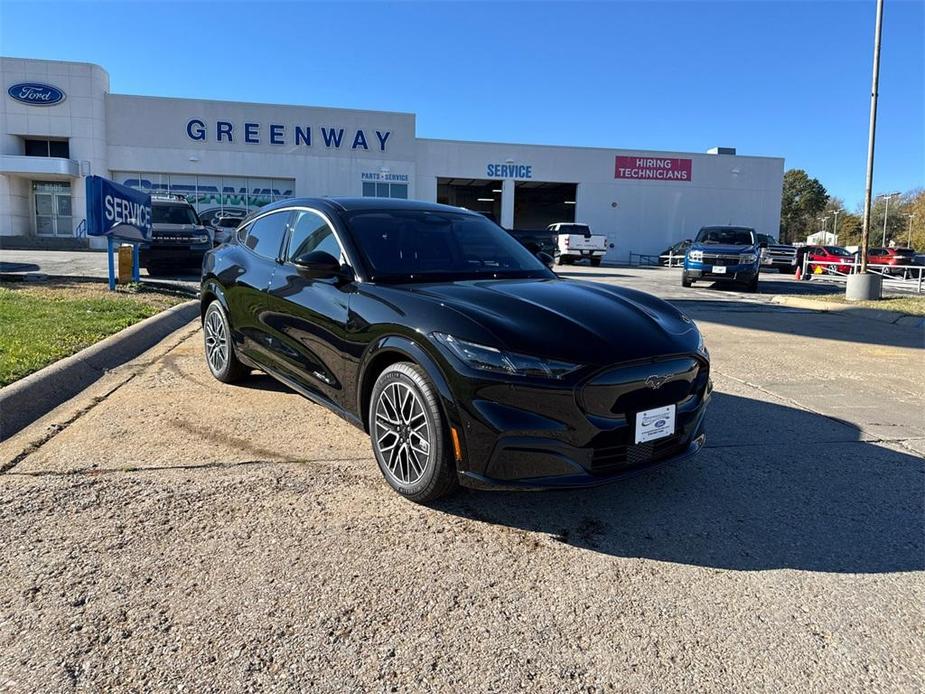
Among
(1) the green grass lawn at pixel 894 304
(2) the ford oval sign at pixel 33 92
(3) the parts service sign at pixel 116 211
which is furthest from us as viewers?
(2) the ford oval sign at pixel 33 92

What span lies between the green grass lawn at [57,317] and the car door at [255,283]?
167 cm

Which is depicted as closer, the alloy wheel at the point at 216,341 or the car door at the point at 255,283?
the car door at the point at 255,283

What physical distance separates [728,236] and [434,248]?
49.8 feet

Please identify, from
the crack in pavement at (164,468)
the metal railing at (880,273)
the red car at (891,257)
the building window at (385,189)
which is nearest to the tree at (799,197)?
the red car at (891,257)

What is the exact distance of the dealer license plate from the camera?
3.04 metres

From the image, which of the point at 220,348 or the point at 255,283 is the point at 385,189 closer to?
the point at 220,348

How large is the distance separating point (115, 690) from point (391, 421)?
5.58 feet

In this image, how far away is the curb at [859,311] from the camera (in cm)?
1081

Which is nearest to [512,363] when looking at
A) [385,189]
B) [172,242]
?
[172,242]

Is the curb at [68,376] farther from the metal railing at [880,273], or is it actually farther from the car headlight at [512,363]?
the metal railing at [880,273]

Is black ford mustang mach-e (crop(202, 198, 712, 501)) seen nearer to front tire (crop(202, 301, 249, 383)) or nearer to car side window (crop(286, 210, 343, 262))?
car side window (crop(286, 210, 343, 262))

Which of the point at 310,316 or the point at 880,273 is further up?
the point at 880,273

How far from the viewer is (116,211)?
11.2 m

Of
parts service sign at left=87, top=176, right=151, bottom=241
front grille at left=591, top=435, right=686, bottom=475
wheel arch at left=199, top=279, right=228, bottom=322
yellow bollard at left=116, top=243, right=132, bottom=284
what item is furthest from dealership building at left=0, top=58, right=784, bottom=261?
front grille at left=591, top=435, right=686, bottom=475
